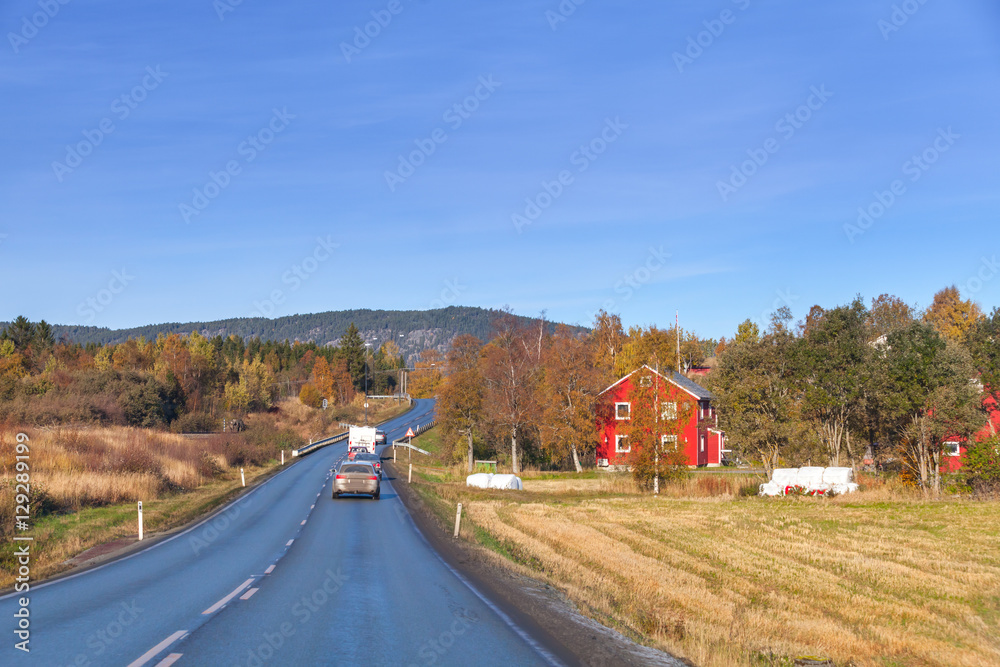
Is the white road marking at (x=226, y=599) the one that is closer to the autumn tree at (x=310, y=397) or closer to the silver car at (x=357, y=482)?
the silver car at (x=357, y=482)

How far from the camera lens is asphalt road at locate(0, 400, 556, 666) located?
27.5 ft

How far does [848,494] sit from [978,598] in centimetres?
2067

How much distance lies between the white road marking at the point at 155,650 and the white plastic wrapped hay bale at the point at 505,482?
3512 centimetres

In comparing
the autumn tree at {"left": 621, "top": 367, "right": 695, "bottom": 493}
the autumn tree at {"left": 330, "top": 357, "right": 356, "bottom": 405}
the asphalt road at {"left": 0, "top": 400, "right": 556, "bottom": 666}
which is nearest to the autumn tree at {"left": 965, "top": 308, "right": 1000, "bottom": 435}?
the autumn tree at {"left": 621, "top": 367, "right": 695, "bottom": 493}

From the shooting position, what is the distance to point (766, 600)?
14.0 metres

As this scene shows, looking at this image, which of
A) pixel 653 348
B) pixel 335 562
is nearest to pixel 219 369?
pixel 653 348

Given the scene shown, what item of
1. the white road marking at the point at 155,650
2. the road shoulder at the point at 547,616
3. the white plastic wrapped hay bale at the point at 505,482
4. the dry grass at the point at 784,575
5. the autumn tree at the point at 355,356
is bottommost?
the white plastic wrapped hay bale at the point at 505,482

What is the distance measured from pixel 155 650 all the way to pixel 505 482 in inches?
1430

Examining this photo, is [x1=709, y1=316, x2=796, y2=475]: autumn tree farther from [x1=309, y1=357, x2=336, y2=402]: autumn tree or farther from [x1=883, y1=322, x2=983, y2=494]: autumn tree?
[x1=309, y1=357, x2=336, y2=402]: autumn tree

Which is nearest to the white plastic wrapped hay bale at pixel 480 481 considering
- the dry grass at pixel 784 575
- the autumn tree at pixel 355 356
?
the dry grass at pixel 784 575

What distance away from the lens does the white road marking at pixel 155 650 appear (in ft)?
25.9

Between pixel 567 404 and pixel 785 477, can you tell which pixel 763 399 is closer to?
pixel 785 477

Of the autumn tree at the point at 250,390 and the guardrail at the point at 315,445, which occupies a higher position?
the autumn tree at the point at 250,390

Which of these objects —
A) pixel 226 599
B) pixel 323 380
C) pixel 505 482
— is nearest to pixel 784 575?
pixel 226 599
